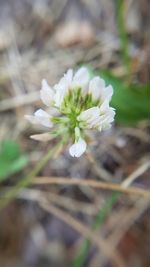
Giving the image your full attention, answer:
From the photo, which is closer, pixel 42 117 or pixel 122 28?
pixel 42 117

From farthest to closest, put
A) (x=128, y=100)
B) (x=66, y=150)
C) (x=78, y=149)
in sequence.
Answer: (x=66, y=150)
(x=128, y=100)
(x=78, y=149)

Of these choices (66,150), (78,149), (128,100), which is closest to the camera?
(78,149)

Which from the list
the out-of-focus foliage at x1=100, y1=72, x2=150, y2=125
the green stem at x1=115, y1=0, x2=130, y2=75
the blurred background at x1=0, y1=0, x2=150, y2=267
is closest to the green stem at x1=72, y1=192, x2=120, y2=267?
the blurred background at x1=0, y1=0, x2=150, y2=267

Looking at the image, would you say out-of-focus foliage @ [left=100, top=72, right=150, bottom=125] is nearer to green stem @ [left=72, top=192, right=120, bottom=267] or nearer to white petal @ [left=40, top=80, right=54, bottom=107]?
green stem @ [left=72, top=192, right=120, bottom=267]

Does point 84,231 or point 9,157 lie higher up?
point 9,157

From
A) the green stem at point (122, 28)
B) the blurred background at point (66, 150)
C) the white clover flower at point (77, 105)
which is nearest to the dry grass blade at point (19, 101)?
the blurred background at point (66, 150)

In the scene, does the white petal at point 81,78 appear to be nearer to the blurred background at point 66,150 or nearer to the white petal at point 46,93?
the white petal at point 46,93

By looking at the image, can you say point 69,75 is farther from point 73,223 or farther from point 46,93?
point 73,223

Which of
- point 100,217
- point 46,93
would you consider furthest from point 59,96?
point 100,217

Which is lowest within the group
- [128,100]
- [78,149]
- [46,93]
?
[78,149]
